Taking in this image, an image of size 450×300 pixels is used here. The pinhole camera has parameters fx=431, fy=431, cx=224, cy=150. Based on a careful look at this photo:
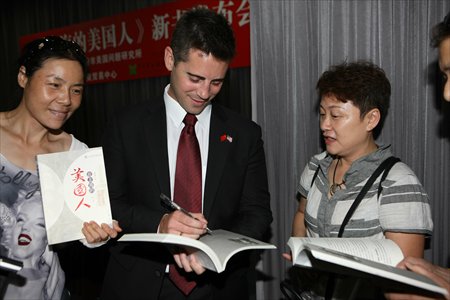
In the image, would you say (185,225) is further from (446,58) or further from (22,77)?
(446,58)

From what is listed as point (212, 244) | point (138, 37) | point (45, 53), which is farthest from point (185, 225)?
point (138, 37)

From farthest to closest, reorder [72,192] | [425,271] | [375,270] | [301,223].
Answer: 1. [301,223]
2. [72,192]
3. [425,271]
4. [375,270]

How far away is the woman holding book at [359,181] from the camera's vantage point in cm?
147

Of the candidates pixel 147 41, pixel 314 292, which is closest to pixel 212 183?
pixel 314 292

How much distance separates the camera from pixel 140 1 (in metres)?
3.84

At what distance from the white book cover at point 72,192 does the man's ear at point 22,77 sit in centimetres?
36

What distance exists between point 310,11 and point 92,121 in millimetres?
2882

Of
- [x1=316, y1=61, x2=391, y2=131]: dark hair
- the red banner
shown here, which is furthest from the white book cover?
the red banner

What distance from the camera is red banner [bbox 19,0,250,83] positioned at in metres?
2.85

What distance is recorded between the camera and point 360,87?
64.6 inches

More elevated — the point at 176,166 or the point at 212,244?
the point at 176,166

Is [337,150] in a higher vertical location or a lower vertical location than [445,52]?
lower

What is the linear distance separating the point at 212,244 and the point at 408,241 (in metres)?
0.67

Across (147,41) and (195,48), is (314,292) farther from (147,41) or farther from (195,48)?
(147,41)
